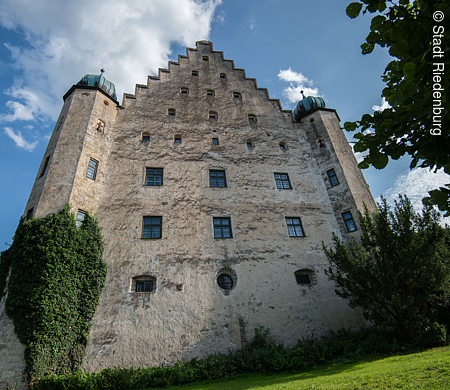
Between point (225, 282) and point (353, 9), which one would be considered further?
point (225, 282)

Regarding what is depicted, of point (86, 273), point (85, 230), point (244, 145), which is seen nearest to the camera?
point (86, 273)

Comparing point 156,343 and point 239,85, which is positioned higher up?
point 239,85

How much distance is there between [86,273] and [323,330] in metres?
11.7

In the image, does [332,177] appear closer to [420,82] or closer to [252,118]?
[252,118]

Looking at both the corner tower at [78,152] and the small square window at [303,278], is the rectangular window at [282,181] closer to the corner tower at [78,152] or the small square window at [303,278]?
the small square window at [303,278]

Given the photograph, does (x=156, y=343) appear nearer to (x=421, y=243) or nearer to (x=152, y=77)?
(x=421, y=243)

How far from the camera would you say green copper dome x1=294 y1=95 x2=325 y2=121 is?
69.1 ft

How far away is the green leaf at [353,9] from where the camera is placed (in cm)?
335

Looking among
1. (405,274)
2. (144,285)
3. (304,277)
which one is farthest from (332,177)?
(144,285)

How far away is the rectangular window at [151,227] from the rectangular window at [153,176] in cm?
233

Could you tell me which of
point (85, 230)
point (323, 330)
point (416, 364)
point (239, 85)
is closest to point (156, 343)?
point (85, 230)

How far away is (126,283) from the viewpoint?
12867mm

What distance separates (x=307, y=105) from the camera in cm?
2128

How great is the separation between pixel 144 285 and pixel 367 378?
32.2 ft
